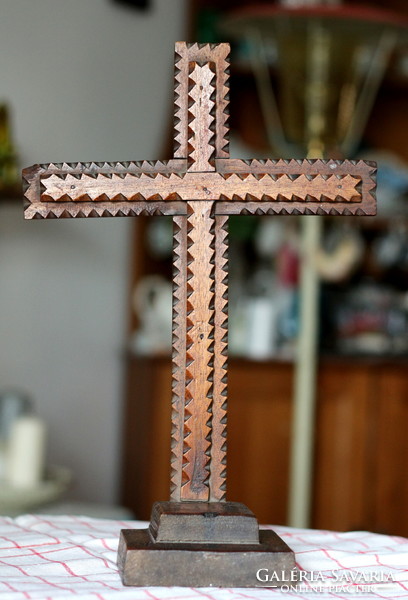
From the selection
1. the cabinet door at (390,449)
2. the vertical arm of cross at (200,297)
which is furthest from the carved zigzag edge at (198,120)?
the cabinet door at (390,449)

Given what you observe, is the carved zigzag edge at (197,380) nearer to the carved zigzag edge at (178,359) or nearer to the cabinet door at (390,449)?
the carved zigzag edge at (178,359)

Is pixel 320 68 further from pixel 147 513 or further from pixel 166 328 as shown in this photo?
pixel 147 513

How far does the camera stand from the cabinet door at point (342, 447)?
2969 mm

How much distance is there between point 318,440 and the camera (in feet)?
9.85

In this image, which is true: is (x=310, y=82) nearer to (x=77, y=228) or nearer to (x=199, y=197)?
(x=77, y=228)

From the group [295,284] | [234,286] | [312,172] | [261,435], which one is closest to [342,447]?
[261,435]

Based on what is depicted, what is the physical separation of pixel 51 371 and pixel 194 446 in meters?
1.97

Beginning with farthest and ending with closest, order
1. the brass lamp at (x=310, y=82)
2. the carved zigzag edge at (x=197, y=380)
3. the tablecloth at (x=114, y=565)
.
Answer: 1. the brass lamp at (x=310, y=82)
2. the carved zigzag edge at (x=197, y=380)
3. the tablecloth at (x=114, y=565)

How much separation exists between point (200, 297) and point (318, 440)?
2203mm

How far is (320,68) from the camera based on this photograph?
8.84 ft

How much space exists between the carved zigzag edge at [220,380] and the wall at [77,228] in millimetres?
1827

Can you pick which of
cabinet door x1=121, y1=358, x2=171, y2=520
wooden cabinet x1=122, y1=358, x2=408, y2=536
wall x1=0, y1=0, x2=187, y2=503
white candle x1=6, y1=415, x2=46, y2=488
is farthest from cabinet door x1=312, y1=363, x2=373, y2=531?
white candle x1=6, y1=415, x2=46, y2=488

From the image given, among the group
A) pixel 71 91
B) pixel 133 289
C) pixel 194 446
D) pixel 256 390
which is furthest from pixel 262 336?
pixel 194 446

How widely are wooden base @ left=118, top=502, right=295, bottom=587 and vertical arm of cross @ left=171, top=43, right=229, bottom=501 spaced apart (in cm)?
4
